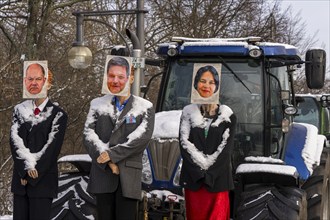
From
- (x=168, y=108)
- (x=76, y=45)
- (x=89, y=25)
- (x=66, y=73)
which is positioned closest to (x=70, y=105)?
(x=66, y=73)

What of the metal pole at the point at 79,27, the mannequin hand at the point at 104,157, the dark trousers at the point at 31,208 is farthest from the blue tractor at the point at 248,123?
the metal pole at the point at 79,27

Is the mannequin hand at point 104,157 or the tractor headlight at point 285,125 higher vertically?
the tractor headlight at point 285,125

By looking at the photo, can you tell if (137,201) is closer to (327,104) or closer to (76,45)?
(76,45)

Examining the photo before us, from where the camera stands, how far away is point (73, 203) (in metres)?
6.84

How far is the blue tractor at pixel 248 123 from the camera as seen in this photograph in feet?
21.5

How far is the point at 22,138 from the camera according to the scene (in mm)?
6242

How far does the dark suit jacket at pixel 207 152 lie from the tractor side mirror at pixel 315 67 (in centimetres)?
190

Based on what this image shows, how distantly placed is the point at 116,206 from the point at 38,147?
2.97ft

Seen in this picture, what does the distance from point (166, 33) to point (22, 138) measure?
20482mm

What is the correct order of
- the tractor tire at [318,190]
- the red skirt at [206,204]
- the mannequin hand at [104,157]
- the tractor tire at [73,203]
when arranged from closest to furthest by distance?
the mannequin hand at [104,157]
the red skirt at [206,204]
the tractor tire at [73,203]
the tractor tire at [318,190]

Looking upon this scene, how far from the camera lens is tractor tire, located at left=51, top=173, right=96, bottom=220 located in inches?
266

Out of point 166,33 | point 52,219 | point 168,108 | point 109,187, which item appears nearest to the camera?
point 109,187

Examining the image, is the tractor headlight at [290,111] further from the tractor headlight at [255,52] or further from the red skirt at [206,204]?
the red skirt at [206,204]

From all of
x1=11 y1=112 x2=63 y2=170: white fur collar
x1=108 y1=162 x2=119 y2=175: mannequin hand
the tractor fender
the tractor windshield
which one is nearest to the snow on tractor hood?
the tractor windshield
